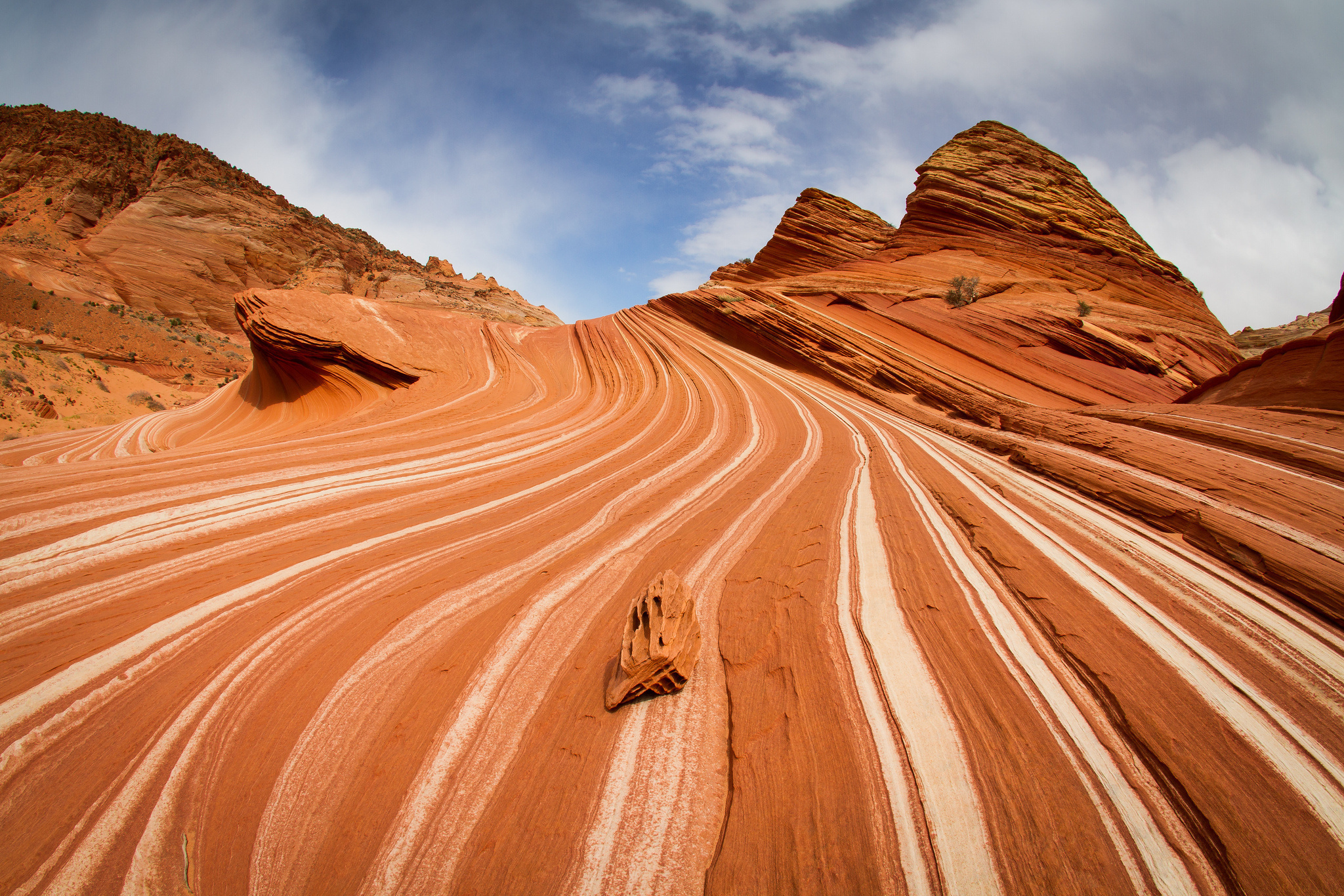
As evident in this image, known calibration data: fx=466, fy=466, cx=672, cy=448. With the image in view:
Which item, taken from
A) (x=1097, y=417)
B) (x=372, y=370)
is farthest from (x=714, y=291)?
(x=1097, y=417)

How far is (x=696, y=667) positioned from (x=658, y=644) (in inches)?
12.0

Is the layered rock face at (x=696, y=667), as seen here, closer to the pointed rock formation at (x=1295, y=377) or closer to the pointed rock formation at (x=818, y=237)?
the pointed rock formation at (x=1295, y=377)

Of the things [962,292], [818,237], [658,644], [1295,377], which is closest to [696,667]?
[658,644]

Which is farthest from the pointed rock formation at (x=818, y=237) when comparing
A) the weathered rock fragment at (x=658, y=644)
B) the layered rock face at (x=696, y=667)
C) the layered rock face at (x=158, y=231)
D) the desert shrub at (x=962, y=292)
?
the layered rock face at (x=158, y=231)

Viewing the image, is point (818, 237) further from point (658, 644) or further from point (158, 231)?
point (158, 231)

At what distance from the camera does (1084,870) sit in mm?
1716

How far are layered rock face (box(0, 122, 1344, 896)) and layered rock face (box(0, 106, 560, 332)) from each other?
32.4 m

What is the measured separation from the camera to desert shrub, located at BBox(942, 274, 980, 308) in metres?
13.4

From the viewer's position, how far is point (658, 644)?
2641mm

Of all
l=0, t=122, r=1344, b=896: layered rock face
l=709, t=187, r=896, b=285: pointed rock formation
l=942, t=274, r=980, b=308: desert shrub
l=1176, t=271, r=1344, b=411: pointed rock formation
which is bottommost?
l=0, t=122, r=1344, b=896: layered rock face

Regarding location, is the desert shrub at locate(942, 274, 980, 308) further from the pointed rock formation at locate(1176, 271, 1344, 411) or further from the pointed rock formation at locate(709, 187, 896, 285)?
the pointed rock formation at locate(1176, 271, 1344, 411)

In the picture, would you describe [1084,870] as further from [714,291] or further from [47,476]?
[714,291]

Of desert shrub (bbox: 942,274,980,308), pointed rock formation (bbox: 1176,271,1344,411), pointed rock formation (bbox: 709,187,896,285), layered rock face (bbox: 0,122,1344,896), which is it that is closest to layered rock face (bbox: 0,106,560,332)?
pointed rock formation (bbox: 709,187,896,285)

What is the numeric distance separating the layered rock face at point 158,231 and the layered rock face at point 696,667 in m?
32.4
